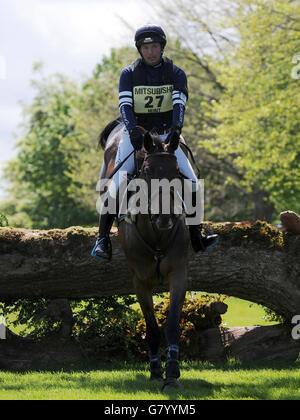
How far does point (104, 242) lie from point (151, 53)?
108 inches

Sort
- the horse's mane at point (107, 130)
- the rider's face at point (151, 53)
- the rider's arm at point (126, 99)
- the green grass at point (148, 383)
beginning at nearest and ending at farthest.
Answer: the green grass at point (148, 383), the rider's arm at point (126, 99), the rider's face at point (151, 53), the horse's mane at point (107, 130)

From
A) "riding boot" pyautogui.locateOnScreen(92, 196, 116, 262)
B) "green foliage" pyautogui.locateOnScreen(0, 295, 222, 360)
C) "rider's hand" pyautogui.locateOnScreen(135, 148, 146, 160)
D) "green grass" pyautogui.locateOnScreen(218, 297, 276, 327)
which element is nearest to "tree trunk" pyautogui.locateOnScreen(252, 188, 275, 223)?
"green grass" pyautogui.locateOnScreen(218, 297, 276, 327)

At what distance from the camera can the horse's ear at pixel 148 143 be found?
719 centimetres

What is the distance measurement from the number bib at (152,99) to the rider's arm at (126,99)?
0.12m

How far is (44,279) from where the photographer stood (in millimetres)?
9953

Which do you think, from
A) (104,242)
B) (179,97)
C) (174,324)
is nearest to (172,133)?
(179,97)

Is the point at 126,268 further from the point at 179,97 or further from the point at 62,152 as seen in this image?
the point at 62,152

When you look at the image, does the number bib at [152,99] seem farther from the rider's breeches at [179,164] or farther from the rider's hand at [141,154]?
the rider's hand at [141,154]

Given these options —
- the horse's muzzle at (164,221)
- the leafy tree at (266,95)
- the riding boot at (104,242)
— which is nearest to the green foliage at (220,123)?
the leafy tree at (266,95)

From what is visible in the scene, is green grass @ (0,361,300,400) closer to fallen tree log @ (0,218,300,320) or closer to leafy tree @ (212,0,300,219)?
fallen tree log @ (0,218,300,320)

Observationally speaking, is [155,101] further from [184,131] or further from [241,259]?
[184,131]

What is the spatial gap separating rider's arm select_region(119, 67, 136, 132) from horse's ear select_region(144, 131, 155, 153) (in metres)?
0.88

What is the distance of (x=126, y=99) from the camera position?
8289mm

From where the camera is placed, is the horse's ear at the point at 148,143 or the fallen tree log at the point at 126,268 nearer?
the horse's ear at the point at 148,143
